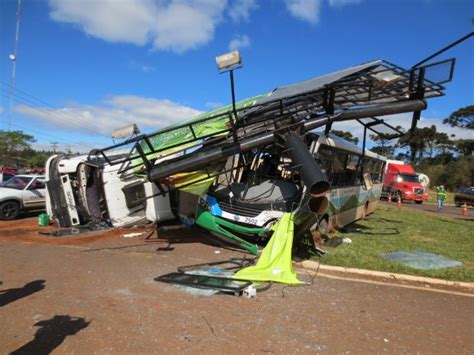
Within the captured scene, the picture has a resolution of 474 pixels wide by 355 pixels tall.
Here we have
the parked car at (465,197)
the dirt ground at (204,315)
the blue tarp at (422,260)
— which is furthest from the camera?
the parked car at (465,197)

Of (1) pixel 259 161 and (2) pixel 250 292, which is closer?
(2) pixel 250 292

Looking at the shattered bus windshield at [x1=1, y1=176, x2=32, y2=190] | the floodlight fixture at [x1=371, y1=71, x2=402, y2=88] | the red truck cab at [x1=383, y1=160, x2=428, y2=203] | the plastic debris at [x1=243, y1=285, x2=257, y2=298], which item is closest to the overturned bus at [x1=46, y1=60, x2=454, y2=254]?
the floodlight fixture at [x1=371, y1=71, x2=402, y2=88]

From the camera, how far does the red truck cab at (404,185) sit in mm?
31109

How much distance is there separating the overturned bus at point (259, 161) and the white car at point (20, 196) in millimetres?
3781

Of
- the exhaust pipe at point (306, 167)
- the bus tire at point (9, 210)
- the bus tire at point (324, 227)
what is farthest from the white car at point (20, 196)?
the exhaust pipe at point (306, 167)

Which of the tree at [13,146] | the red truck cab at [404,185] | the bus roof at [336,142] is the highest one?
the tree at [13,146]

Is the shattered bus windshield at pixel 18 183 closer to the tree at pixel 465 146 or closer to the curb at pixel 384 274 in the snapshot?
the curb at pixel 384 274

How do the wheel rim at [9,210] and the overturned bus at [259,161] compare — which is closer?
the overturned bus at [259,161]

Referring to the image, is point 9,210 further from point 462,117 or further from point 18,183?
point 462,117

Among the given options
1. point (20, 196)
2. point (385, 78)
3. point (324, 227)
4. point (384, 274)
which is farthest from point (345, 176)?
point (20, 196)

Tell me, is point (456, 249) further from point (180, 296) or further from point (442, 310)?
point (180, 296)

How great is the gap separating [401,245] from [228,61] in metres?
7.34

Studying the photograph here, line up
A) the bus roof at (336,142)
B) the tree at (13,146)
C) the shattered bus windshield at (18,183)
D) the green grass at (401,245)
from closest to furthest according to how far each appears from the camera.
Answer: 1. the green grass at (401,245)
2. the bus roof at (336,142)
3. the shattered bus windshield at (18,183)
4. the tree at (13,146)

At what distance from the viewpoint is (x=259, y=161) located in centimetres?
1009
